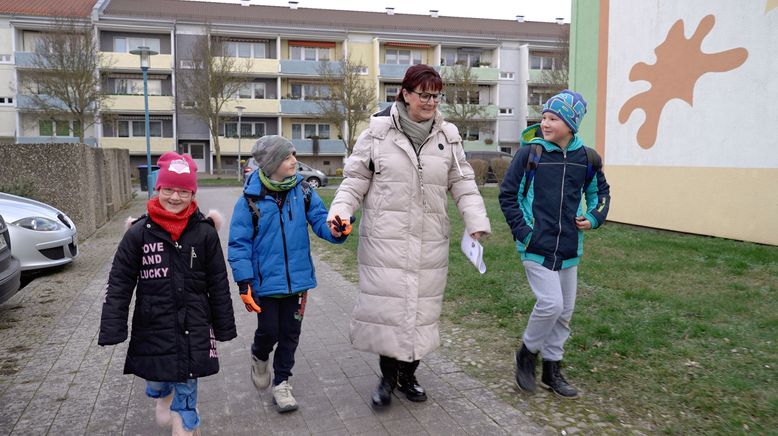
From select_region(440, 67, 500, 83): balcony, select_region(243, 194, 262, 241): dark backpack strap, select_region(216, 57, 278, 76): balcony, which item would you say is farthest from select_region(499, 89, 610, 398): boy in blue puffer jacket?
select_region(440, 67, 500, 83): balcony

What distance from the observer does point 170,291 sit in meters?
3.10

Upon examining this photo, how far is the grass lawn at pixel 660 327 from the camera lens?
3723 mm

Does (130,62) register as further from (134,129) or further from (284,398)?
(284,398)

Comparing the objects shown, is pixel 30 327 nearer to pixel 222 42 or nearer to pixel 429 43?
pixel 222 42

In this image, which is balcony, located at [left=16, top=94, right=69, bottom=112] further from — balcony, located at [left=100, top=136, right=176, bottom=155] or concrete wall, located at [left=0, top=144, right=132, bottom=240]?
concrete wall, located at [left=0, top=144, right=132, bottom=240]

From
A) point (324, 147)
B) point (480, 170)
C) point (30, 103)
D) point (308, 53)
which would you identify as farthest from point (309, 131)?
point (480, 170)

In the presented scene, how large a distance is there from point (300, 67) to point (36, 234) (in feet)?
130

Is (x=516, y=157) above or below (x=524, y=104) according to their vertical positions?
below

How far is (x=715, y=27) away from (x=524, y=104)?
138ft

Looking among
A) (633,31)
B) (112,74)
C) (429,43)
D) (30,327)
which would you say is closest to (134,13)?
(112,74)

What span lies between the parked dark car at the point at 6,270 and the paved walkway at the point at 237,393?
34 cm

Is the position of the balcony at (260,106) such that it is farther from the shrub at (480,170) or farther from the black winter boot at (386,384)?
the black winter boot at (386,384)

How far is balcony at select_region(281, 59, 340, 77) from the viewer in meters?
45.6

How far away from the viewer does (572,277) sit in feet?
12.9
